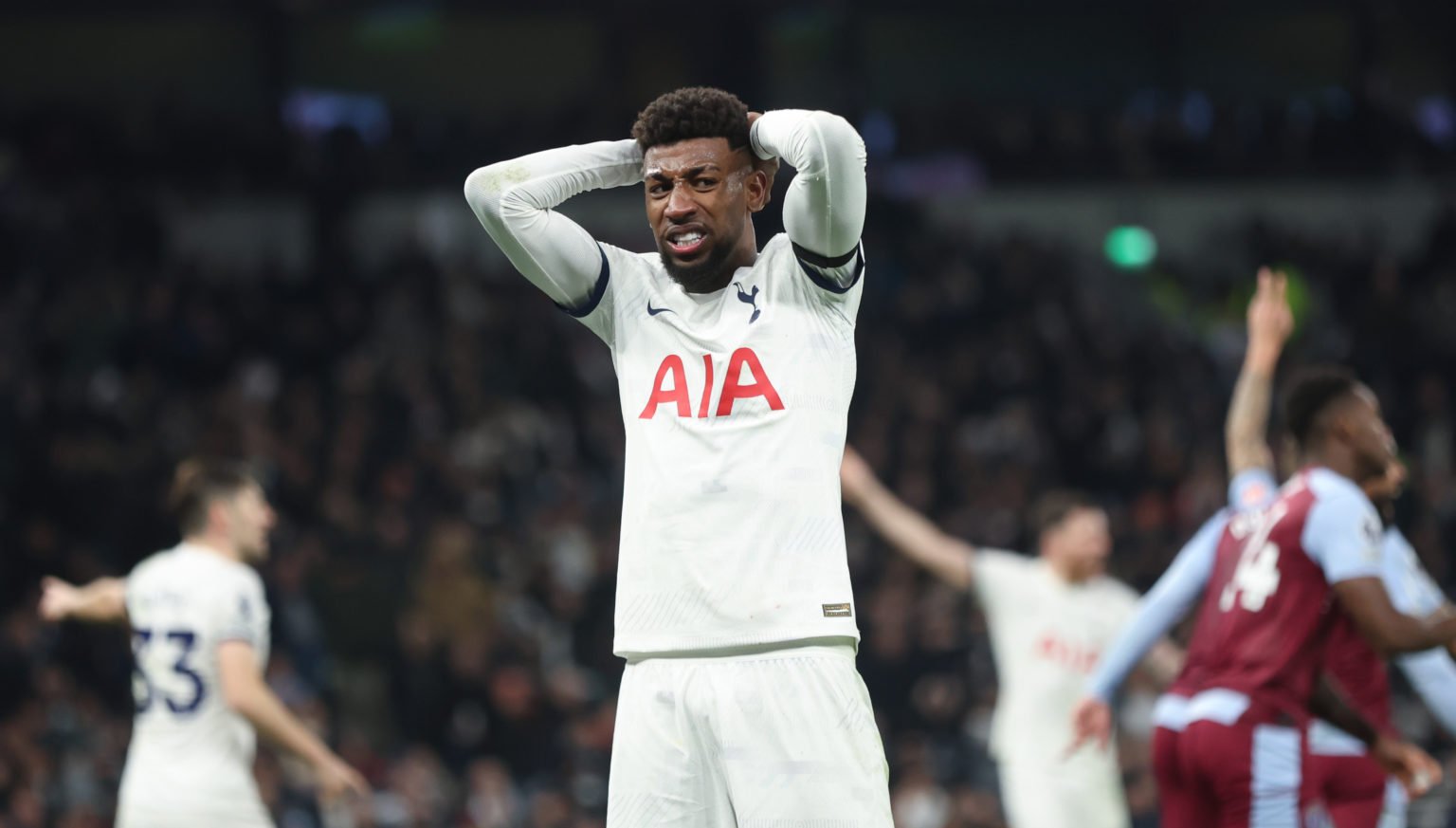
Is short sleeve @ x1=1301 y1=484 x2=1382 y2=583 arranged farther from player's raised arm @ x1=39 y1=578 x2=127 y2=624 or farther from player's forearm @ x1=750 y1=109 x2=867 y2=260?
player's raised arm @ x1=39 y1=578 x2=127 y2=624

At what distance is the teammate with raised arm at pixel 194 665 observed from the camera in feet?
21.6

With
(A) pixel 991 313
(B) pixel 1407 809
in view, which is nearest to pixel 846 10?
(A) pixel 991 313

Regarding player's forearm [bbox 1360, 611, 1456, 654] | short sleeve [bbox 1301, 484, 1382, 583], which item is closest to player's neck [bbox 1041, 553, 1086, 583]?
short sleeve [bbox 1301, 484, 1382, 583]

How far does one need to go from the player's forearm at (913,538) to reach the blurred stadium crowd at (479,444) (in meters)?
3.03

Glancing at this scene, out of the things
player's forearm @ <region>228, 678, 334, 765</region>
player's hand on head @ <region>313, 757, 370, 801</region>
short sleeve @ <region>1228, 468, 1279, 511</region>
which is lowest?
player's hand on head @ <region>313, 757, 370, 801</region>

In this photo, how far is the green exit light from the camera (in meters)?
19.0

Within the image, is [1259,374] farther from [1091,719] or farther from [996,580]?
[996,580]

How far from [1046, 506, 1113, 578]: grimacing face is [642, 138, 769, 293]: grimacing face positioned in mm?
4494

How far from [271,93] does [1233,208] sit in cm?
1059

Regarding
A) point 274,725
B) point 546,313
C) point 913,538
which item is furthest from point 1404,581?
point 546,313

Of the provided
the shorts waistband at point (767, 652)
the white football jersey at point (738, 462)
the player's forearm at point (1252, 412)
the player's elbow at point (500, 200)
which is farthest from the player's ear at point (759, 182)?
the player's forearm at point (1252, 412)

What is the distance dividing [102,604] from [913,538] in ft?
11.4

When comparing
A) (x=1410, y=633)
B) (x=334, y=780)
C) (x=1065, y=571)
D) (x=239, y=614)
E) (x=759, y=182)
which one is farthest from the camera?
(x=1065, y=571)

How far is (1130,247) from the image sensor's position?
1908cm
